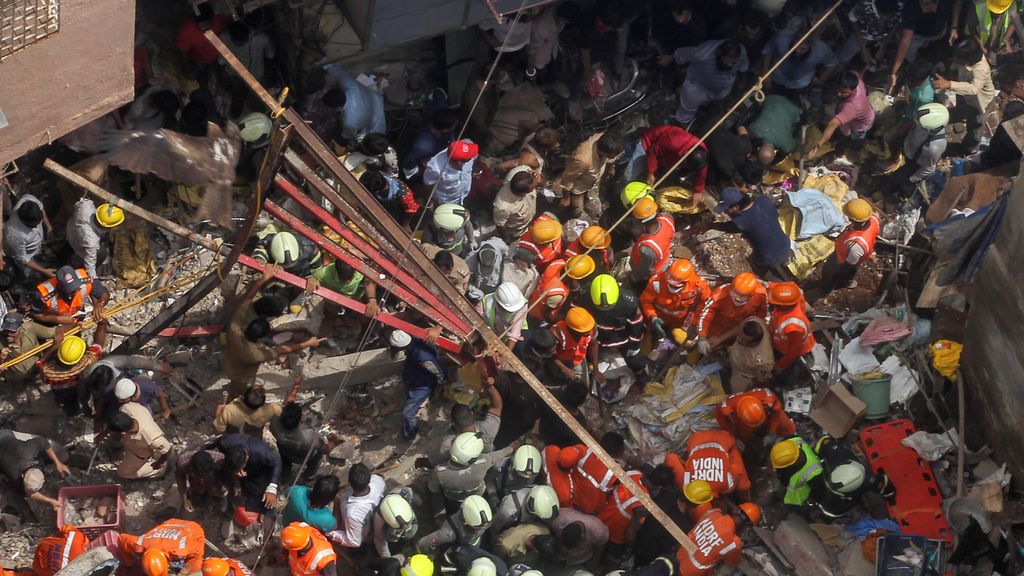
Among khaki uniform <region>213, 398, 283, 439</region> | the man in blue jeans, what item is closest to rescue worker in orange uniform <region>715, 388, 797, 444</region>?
the man in blue jeans

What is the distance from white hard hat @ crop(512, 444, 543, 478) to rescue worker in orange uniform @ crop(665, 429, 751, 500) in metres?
1.01

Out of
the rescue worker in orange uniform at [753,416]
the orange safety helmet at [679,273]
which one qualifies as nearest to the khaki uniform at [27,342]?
the orange safety helmet at [679,273]

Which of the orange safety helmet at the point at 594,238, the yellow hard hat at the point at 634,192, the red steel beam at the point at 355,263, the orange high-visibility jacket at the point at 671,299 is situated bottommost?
the orange high-visibility jacket at the point at 671,299

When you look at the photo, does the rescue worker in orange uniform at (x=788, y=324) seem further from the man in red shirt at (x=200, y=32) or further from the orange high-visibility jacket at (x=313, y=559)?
the man in red shirt at (x=200, y=32)

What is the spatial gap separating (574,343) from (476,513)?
1741 mm

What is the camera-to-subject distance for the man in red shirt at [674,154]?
12.0m

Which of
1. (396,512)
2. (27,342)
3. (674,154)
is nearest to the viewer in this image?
(396,512)

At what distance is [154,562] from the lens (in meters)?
9.34

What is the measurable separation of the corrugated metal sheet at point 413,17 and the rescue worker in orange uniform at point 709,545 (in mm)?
4799

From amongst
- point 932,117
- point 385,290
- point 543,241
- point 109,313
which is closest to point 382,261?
point 385,290

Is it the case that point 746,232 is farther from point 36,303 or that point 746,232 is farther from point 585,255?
point 36,303

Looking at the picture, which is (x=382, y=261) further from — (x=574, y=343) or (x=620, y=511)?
(x=620, y=511)

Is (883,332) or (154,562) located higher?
(883,332)

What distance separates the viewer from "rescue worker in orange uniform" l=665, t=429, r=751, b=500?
1025cm
